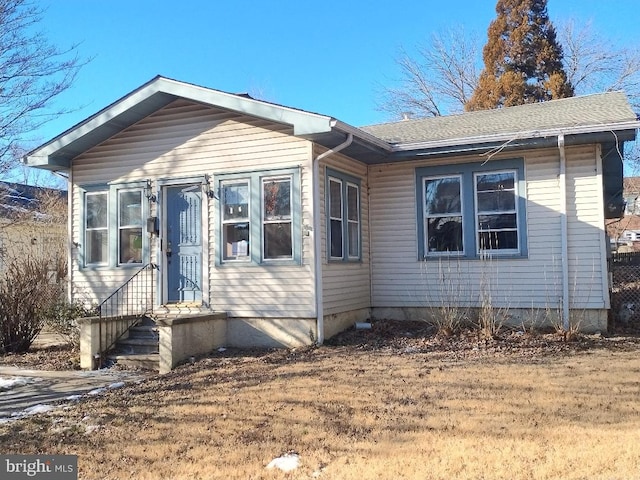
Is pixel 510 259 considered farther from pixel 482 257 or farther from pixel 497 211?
pixel 497 211

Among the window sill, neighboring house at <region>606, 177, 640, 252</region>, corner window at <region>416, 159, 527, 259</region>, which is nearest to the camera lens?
the window sill

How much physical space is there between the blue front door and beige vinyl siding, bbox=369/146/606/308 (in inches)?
129

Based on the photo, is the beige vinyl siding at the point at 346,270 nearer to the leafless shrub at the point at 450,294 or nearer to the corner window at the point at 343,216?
the corner window at the point at 343,216

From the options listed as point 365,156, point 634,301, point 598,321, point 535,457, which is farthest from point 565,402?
point 634,301

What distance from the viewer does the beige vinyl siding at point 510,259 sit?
968cm

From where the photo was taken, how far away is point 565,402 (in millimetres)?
5543

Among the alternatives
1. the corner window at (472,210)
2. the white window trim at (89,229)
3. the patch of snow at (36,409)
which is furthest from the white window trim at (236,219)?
the patch of snow at (36,409)

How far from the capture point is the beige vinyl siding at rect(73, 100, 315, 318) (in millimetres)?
9375

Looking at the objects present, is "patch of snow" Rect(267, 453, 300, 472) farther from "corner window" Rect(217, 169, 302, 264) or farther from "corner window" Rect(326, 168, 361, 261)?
"corner window" Rect(326, 168, 361, 261)

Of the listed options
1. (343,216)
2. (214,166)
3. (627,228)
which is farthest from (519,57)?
(627,228)

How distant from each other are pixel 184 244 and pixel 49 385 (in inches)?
135

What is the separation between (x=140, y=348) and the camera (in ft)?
30.9

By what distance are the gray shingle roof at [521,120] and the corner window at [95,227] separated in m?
5.52

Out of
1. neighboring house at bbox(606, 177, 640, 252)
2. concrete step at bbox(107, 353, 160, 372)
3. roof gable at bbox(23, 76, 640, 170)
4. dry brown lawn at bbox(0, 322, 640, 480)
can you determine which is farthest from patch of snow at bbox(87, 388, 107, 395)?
neighboring house at bbox(606, 177, 640, 252)
